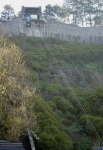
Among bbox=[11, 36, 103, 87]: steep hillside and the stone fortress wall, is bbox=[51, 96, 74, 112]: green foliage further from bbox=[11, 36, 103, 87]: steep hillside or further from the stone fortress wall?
the stone fortress wall

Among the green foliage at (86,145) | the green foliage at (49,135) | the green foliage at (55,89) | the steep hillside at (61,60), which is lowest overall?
the green foliage at (86,145)

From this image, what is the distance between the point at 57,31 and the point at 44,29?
2114 millimetres

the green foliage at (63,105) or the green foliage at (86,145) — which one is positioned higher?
the green foliage at (63,105)

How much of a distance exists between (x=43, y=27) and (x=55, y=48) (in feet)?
19.5

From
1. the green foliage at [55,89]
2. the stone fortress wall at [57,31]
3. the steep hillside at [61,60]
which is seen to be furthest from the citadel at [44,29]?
the green foliage at [55,89]

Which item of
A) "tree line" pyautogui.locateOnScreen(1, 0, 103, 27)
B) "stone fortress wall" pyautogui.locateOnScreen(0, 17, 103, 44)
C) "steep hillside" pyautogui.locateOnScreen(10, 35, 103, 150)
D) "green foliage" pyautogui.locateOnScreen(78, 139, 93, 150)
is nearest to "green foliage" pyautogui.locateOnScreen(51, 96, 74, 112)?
"steep hillside" pyautogui.locateOnScreen(10, 35, 103, 150)

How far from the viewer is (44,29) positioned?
28156 mm

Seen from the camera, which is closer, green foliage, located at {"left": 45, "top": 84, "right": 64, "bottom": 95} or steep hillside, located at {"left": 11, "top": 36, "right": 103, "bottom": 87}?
green foliage, located at {"left": 45, "top": 84, "right": 64, "bottom": 95}

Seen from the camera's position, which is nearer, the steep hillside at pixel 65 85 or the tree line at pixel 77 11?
the steep hillside at pixel 65 85

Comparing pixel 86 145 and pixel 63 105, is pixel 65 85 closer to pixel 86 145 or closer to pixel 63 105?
pixel 63 105

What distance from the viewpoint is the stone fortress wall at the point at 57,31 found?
25.9 metres

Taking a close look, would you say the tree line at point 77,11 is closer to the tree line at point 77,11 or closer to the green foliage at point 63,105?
→ the tree line at point 77,11

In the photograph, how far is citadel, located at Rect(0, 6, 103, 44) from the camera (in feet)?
85.3

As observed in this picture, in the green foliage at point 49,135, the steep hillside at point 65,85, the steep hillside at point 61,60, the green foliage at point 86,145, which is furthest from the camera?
the steep hillside at point 61,60
